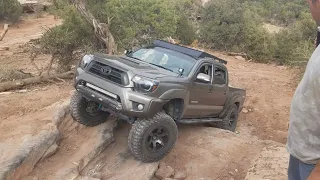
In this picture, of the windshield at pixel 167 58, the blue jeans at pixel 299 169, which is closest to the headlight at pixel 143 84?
the windshield at pixel 167 58

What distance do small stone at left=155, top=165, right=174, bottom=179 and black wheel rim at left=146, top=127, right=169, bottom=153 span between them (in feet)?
1.18

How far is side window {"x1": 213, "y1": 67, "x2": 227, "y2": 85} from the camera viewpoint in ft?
24.1

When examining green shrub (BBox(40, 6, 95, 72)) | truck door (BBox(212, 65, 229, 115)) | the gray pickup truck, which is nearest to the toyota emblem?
the gray pickup truck

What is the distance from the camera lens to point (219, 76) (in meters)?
7.49

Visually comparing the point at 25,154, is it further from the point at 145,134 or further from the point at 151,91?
the point at 151,91

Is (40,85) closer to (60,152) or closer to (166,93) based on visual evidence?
(60,152)

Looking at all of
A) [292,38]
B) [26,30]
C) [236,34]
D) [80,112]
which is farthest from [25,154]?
[292,38]

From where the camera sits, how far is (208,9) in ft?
70.2

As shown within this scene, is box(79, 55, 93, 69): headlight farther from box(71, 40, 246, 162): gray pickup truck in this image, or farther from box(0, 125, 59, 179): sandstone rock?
box(0, 125, 59, 179): sandstone rock

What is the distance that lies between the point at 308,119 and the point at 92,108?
16.0 feet

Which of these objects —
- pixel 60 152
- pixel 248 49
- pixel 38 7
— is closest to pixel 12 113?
pixel 60 152

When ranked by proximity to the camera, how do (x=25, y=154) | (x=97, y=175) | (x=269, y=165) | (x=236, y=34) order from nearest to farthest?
1. (x=25, y=154)
2. (x=97, y=175)
3. (x=269, y=165)
4. (x=236, y=34)

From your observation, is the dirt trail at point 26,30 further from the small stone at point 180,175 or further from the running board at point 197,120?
the small stone at point 180,175

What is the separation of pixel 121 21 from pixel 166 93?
7.78 metres
